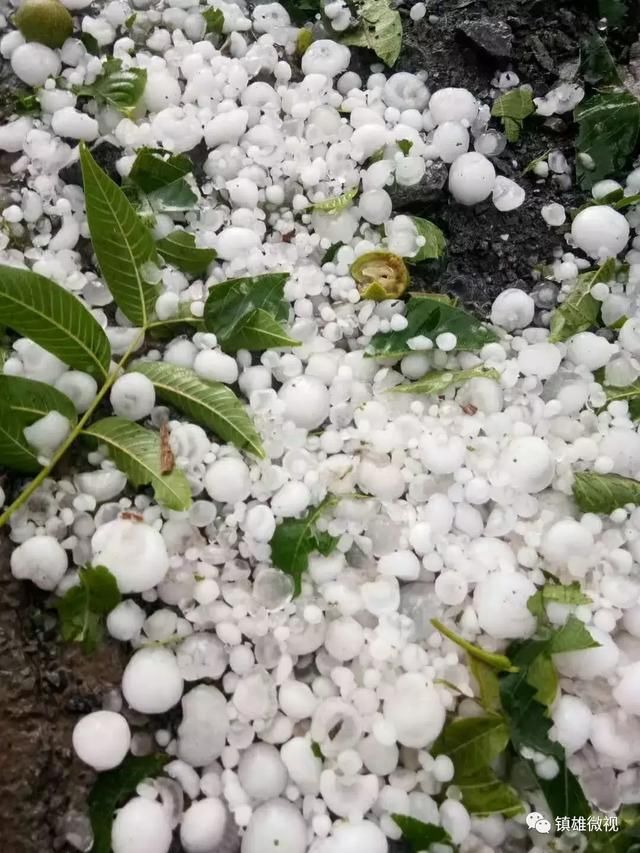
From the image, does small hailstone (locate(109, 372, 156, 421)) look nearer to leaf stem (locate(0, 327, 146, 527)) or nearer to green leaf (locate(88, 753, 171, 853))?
leaf stem (locate(0, 327, 146, 527))

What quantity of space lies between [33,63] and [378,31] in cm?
50

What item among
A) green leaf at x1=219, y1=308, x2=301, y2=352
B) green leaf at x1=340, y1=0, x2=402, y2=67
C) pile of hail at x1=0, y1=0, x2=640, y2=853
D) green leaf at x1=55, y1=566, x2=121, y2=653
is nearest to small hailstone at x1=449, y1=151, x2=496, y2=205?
pile of hail at x1=0, y1=0, x2=640, y2=853

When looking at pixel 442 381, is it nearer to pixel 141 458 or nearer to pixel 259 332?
pixel 259 332

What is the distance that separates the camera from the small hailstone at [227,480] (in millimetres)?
819

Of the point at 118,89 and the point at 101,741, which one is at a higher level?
the point at 118,89

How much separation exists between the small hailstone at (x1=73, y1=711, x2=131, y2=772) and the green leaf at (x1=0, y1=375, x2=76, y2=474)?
263 mm

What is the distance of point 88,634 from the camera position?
0.76 meters

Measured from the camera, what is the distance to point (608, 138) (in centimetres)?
109

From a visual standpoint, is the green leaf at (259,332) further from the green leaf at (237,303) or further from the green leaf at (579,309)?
the green leaf at (579,309)

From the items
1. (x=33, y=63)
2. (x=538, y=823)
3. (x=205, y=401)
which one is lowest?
(x=538, y=823)

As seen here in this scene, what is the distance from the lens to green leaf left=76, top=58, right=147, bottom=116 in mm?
1020

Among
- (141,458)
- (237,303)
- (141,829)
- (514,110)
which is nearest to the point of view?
(141,829)

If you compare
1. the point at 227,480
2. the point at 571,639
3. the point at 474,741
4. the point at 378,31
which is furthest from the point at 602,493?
the point at 378,31

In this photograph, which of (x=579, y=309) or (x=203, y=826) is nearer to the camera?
(x=203, y=826)
